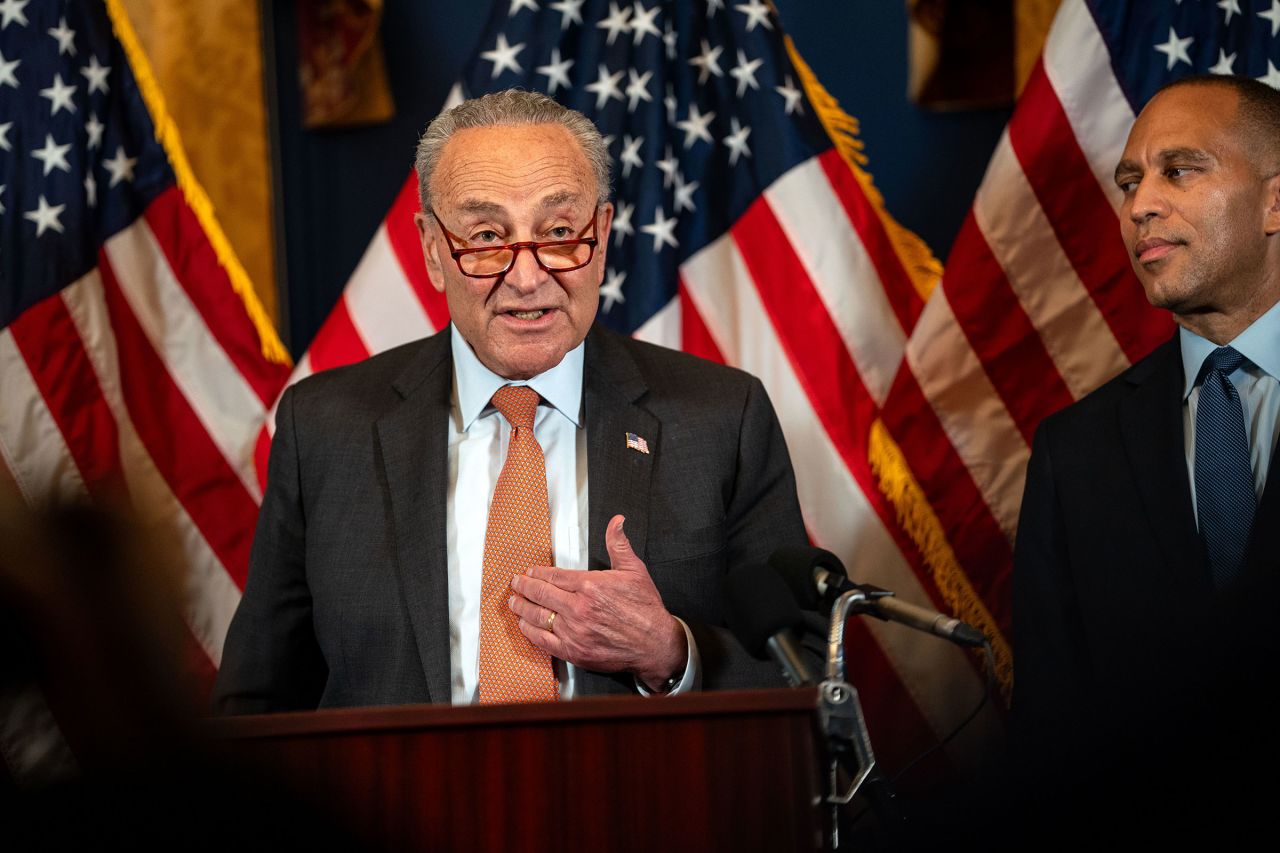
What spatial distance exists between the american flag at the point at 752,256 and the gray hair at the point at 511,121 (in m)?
0.68

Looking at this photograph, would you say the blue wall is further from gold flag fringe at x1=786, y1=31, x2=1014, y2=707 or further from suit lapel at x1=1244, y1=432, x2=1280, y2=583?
suit lapel at x1=1244, y1=432, x2=1280, y2=583

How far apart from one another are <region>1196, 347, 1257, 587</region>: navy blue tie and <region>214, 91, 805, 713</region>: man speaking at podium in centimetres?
69

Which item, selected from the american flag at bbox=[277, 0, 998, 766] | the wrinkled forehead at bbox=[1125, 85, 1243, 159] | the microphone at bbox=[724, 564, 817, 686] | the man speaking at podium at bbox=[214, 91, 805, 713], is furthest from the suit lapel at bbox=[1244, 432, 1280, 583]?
the microphone at bbox=[724, 564, 817, 686]

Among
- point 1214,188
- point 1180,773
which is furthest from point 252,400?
point 1180,773

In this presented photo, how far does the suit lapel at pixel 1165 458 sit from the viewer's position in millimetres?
2395

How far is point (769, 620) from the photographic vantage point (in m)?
1.62

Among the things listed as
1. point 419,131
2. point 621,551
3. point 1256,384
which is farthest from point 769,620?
point 419,131

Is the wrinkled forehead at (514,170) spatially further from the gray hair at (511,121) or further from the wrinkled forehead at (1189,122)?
the wrinkled forehead at (1189,122)

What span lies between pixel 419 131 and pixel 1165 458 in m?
2.13

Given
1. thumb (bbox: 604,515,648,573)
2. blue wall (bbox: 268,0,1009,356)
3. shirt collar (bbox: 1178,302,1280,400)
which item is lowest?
thumb (bbox: 604,515,648,573)

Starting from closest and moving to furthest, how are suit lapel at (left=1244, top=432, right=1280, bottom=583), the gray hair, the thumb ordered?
the thumb < suit lapel at (left=1244, top=432, right=1280, bottom=583) < the gray hair

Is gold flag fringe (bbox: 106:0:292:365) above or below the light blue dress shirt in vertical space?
above

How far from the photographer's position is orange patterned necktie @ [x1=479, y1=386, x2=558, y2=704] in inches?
89.9

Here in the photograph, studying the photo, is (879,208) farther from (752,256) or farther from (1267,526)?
(1267,526)
